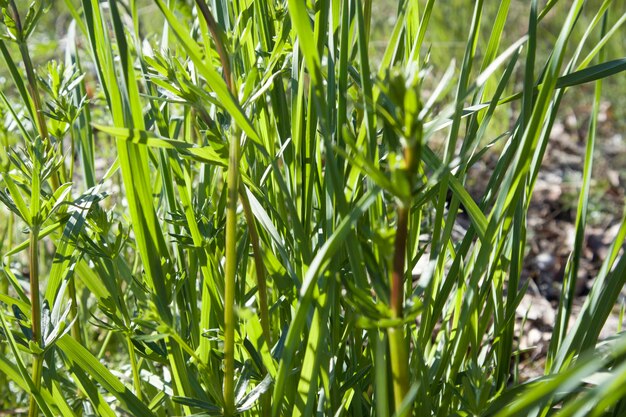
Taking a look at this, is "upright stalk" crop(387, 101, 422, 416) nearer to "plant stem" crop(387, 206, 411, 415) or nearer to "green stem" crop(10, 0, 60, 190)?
"plant stem" crop(387, 206, 411, 415)

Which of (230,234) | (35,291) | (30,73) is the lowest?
(35,291)

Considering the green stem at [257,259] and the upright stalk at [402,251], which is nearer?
the upright stalk at [402,251]

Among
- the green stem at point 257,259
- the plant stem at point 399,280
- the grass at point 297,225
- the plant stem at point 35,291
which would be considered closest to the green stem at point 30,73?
the grass at point 297,225

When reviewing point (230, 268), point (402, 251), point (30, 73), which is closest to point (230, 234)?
point (230, 268)

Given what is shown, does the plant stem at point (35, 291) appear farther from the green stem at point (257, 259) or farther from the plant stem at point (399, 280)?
the plant stem at point (399, 280)

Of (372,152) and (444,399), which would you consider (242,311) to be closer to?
(372,152)

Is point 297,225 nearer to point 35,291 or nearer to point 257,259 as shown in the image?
point 257,259

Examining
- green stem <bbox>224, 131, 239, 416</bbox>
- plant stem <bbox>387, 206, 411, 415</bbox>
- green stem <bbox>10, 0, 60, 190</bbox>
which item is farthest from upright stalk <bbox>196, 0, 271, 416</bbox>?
green stem <bbox>10, 0, 60, 190</bbox>

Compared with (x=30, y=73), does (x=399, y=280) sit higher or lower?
lower

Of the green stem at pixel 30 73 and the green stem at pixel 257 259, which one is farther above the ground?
the green stem at pixel 30 73
